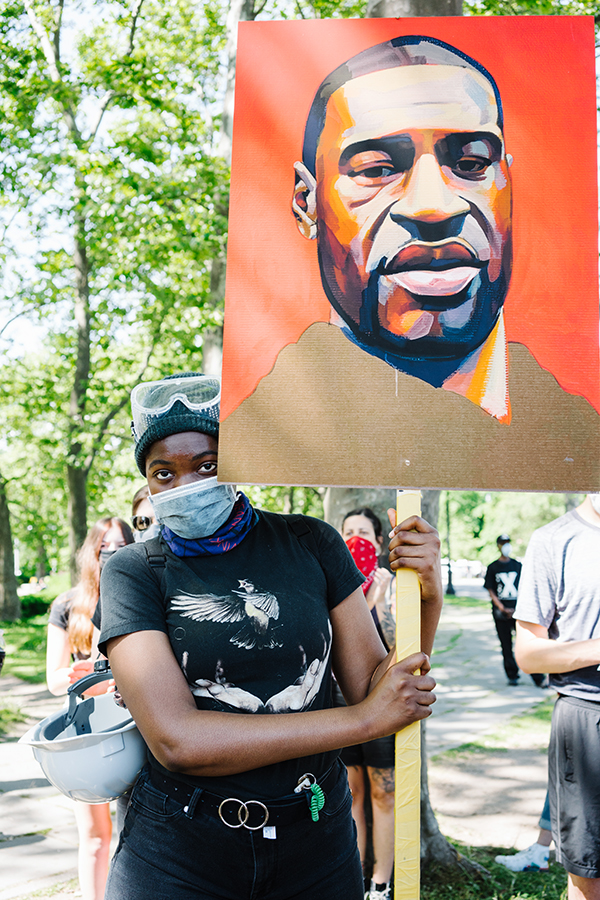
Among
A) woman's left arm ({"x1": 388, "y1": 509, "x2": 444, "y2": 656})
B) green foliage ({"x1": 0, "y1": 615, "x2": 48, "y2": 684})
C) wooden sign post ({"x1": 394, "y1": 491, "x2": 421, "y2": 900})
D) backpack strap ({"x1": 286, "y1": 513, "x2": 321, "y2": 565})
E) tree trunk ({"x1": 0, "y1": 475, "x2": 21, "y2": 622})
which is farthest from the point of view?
tree trunk ({"x1": 0, "y1": 475, "x2": 21, "y2": 622})

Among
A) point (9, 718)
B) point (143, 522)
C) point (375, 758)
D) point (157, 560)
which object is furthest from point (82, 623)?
point (9, 718)

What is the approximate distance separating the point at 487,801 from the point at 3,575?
58.8ft

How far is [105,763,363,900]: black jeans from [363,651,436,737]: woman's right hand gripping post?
12.9 inches

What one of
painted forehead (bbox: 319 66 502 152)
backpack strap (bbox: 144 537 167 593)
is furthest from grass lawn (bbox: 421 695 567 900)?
painted forehead (bbox: 319 66 502 152)

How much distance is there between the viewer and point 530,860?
4.52 m

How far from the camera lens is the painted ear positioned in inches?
69.7

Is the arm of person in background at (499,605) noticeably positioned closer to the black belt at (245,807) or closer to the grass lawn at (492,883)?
the grass lawn at (492,883)

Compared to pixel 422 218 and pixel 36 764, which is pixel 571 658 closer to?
pixel 422 218

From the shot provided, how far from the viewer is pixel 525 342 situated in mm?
1693

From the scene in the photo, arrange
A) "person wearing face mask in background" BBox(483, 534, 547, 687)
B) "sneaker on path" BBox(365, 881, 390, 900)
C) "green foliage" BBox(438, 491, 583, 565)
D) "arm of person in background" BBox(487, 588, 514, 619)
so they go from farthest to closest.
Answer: "green foliage" BBox(438, 491, 583, 565) < "person wearing face mask in background" BBox(483, 534, 547, 687) < "arm of person in background" BBox(487, 588, 514, 619) < "sneaker on path" BBox(365, 881, 390, 900)

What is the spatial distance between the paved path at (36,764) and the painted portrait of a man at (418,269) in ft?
12.8

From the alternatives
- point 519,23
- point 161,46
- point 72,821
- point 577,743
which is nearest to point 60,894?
point 72,821

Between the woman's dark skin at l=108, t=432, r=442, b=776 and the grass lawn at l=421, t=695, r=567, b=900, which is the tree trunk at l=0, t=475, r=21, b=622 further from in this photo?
the woman's dark skin at l=108, t=432, r=442, b=776

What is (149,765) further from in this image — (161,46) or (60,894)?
(161,46)
